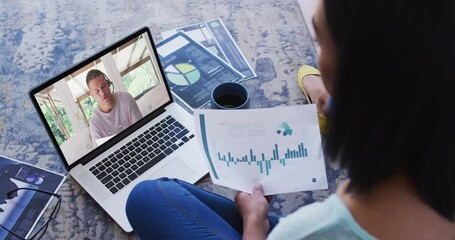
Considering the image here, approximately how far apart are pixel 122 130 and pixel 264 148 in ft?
1.02

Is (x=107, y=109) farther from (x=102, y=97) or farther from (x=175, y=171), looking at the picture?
(x=175, y=171)

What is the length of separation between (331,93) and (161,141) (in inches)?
23.5

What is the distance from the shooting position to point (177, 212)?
86cm

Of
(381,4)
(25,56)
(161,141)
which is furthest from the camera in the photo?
(25,56)

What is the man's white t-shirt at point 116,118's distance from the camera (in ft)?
3.29

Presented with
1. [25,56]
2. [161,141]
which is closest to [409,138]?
[161,141]

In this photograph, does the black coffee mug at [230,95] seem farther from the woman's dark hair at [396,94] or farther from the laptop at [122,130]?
the woman's dark hair at [396,94]

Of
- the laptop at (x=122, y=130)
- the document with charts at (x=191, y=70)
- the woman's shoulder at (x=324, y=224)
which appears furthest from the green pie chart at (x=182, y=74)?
the woman's shoulder at (x=324, y=224)

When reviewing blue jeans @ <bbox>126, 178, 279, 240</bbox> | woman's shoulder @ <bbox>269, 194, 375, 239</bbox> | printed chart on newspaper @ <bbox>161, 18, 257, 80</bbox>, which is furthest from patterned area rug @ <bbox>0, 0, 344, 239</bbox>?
woman's shoulder @ <bbox>269, 194, 375, 239</bbox>

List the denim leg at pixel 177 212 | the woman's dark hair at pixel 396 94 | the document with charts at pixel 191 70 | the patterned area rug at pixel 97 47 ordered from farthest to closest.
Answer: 1. the document with charts at pixel 191 70
2. the patterned area rug at pixel 97 47
3. the denim leg at pixel 177 212
4. the woman's dark hair at pixel 396 94

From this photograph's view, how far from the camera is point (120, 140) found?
3.45 feet

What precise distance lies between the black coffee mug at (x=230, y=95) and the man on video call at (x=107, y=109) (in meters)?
0.18

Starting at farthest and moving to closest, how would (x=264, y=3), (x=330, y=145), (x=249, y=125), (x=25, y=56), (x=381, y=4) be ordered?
(x=264, y=3) → (x=25, y=56) → (x=249, y=125) → (x=330, y=145) → (x=381, y=4)

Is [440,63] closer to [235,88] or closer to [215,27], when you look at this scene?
[235,88]
